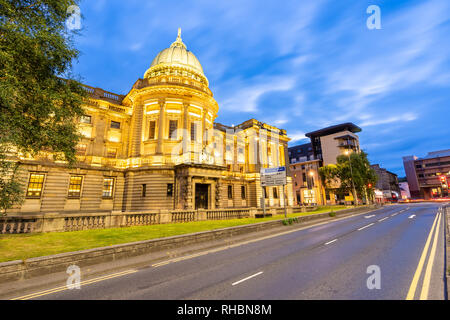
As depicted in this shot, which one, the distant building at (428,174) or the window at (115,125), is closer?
the window at (115,125)

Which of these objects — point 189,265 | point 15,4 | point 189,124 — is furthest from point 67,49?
point 189,124

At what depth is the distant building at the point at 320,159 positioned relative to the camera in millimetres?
67688

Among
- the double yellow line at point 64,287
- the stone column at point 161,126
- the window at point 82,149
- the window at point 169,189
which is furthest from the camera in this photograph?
the stone column at point 161,126

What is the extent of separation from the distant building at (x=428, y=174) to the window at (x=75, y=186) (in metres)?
120

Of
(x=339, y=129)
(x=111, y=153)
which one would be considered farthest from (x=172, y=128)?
(x=339, y=129)

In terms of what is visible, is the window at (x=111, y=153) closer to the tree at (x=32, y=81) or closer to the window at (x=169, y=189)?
the window at (x=169, y=189)

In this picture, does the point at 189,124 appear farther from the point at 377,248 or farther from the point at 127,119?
Answer: the point at 377,248

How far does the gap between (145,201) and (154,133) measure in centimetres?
955

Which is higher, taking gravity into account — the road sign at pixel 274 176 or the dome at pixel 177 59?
the dome at pixel 177 59

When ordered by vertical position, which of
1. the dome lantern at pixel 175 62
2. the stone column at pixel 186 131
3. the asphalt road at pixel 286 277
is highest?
the dome lantern at pixel 175 62

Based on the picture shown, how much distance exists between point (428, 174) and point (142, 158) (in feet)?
387

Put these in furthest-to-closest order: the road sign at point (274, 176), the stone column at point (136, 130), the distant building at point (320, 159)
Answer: the distant building at point (320, 159) → the stone column at point (136, 130) → the road sign at point (274, 176)

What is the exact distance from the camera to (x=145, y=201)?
24922 millimetres

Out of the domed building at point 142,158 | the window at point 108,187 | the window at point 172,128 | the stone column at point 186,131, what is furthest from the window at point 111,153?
the stone column at point 186,131
